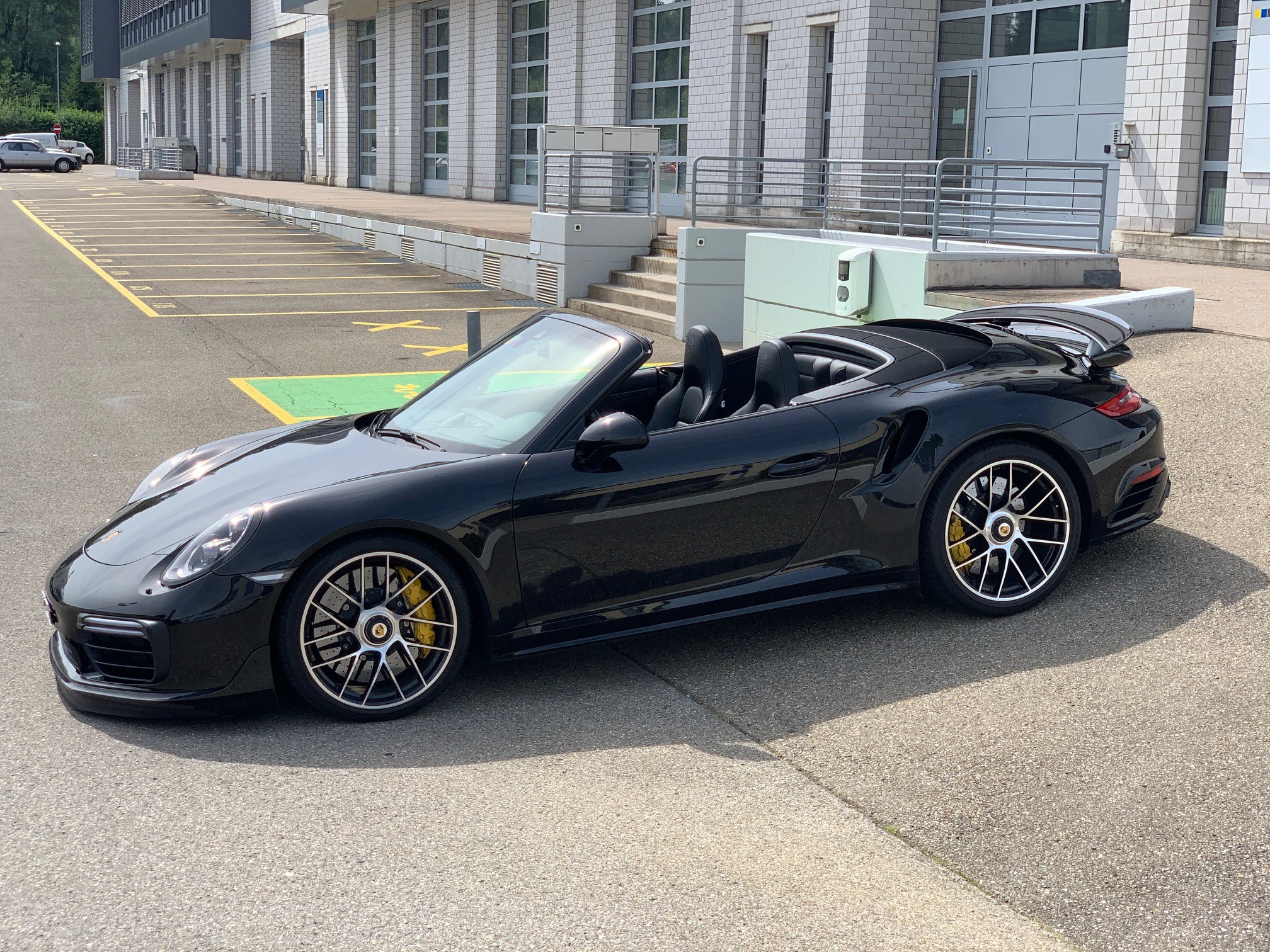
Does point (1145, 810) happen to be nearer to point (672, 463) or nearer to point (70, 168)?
point (672, 463)

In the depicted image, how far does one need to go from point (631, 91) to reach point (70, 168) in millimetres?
45939

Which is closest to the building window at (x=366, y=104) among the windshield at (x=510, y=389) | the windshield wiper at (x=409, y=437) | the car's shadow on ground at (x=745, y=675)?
the windshield at (x=510, y=389)

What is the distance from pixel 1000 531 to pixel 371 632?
7.84 ft

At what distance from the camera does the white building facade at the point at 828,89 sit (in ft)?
50.0

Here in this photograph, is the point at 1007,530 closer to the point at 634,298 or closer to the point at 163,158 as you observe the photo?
the point at 634,298

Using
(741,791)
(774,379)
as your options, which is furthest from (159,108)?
(741,791)

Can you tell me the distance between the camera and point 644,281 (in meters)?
15.6

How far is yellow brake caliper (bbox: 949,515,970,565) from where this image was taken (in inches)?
202

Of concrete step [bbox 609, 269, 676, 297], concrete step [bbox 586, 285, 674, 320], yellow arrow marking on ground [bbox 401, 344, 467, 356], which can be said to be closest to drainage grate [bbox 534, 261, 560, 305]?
concrete step [bbox 586, 285, 674, 320]

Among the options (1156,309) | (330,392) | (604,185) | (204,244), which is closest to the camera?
(1156,309)

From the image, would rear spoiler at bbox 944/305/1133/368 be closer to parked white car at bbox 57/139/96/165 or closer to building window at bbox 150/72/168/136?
parked white car at bbox 57/139/96/165

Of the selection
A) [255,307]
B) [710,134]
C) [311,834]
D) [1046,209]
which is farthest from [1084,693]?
[710,134]

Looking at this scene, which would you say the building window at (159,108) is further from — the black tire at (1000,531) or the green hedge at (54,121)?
the black tire at (1000,531)

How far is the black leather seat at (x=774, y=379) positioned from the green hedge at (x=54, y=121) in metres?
89.2
